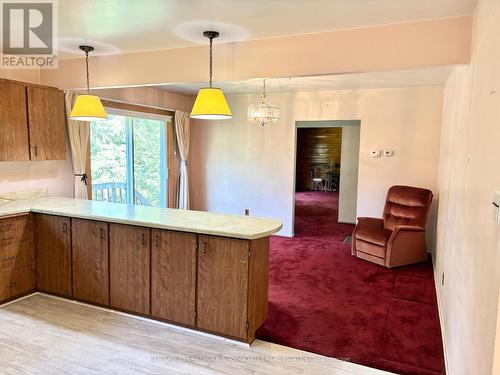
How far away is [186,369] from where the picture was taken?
2.46 metres

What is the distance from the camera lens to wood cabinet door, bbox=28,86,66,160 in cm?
385

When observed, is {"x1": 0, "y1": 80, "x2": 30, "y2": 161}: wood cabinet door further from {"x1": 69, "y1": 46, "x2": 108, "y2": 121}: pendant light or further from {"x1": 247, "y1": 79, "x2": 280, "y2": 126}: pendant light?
{"x1": 247, "y1": 79, "x2": 280, "y2": 126}: pendant light

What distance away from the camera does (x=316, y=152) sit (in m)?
13.4

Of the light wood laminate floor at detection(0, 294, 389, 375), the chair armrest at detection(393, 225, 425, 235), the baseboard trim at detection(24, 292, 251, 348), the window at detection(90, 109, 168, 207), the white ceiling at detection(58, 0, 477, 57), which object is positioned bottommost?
the light wood laminate floor at detection(0, 294, 389, 375)

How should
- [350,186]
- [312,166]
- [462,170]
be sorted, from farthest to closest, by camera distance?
1. [312,166]
2. [350,186]
3. [462,170]

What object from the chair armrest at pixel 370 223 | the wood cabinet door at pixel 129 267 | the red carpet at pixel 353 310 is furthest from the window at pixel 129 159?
the chair armrest at pixel 370 223

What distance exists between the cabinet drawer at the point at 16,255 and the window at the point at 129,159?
1635mm

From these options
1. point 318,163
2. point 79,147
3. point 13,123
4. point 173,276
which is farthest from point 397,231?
point 318,163

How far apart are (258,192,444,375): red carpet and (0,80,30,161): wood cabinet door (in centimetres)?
309

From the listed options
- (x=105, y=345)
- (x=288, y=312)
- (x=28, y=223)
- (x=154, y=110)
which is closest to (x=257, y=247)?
(x=288, y=312)

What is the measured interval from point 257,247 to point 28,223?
242 centimetres

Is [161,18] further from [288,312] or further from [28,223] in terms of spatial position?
[288,312]

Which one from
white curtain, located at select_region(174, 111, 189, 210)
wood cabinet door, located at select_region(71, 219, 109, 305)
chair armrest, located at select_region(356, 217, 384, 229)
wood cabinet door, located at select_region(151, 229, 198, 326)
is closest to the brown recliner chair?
chair armrest, located at select_region(356, 217, 384, 229)

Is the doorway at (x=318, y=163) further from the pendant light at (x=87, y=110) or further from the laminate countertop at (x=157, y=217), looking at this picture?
the pendant light at (x=87, y=110)
